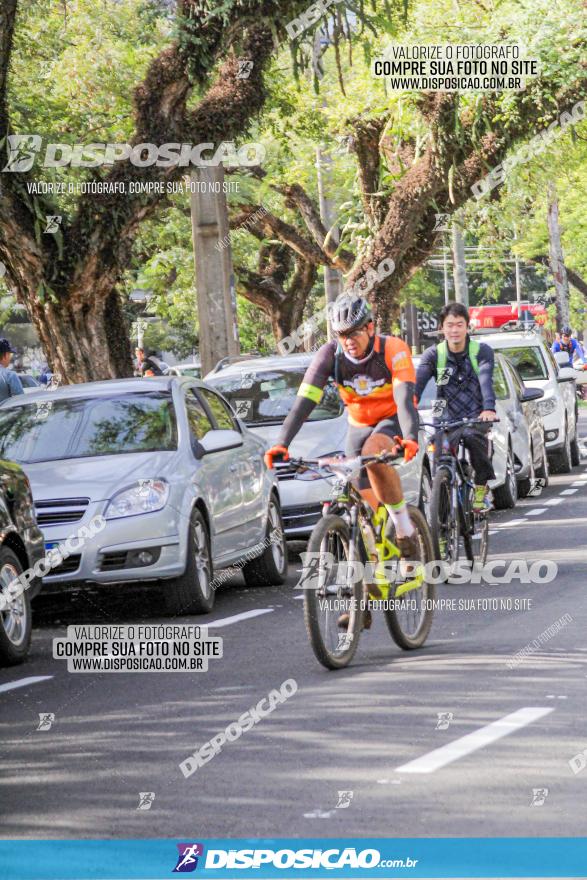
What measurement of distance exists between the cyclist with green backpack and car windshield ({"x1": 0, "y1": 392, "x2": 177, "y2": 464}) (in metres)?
1.92

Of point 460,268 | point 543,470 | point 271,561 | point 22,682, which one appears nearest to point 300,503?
point 271,561

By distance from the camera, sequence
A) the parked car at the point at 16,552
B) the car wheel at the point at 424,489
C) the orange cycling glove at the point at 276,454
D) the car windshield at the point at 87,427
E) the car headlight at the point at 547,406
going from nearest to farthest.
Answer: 1. the orange cycling glove at the point at 276,454
2. the parked car at the point at 16,552
3. the car windshield at the point at 87,427
4. the car wheel at the point at 424,489
5. the car headlight at the point at 547,406

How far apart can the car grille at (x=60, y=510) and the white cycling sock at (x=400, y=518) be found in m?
2.68

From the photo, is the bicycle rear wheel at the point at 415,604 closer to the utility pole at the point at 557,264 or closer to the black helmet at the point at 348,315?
Result: the black helmet at the point at 348,315

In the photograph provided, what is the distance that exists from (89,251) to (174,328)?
5015 centimetres

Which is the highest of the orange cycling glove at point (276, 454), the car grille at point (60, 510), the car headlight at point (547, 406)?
the orange cycling glove at point (276, 454)

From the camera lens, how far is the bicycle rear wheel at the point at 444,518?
39.2ft

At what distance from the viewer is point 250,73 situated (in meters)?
19.2

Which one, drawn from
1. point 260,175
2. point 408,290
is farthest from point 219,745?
point 408,290

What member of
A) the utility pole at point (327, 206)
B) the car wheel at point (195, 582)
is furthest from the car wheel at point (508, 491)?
the utility pole at point (327, 206)

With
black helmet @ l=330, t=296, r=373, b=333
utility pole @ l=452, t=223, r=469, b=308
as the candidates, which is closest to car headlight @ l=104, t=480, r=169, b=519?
black helmet @ l=330, t=296, r=373, b=333

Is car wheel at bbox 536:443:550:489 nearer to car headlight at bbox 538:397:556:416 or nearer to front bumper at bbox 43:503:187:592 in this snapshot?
car headlight at bbox 538:397:556:416

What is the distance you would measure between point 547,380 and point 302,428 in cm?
827

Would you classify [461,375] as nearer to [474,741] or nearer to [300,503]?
[300,503]
